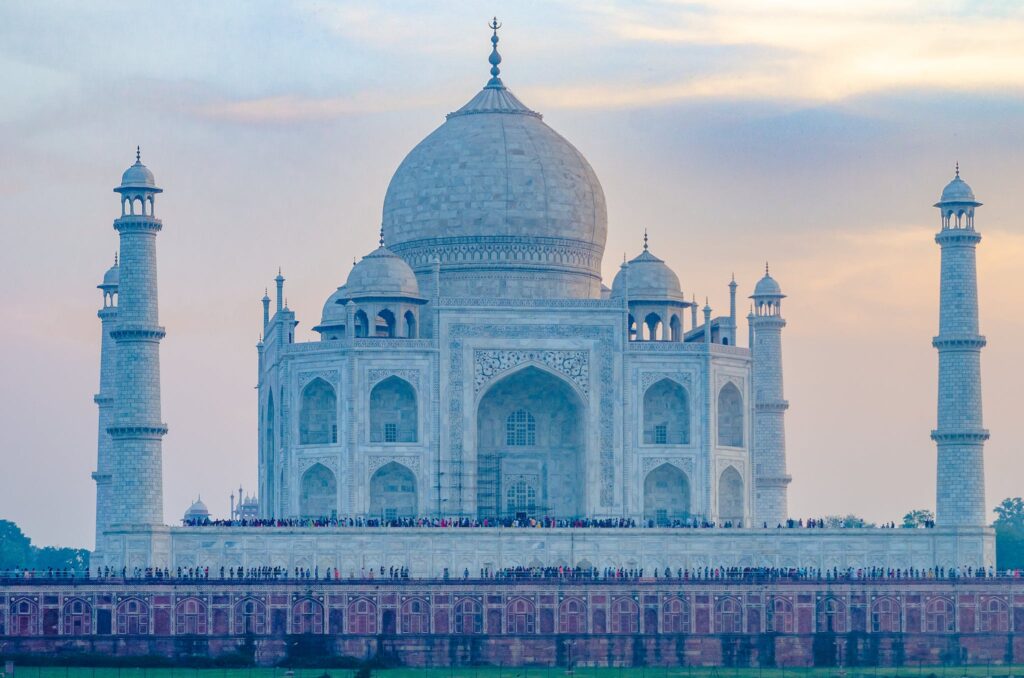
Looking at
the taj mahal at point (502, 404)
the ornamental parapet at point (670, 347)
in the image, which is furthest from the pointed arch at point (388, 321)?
the ornamental parapet at point (670, 347)

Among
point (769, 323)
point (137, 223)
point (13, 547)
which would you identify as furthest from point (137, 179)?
point (13, 547)

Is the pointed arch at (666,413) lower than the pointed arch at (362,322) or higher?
lower

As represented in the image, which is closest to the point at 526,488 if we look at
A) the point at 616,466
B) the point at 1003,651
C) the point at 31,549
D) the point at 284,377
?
the point at 616,466

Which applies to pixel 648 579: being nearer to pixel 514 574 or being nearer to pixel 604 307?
pixel 514 574

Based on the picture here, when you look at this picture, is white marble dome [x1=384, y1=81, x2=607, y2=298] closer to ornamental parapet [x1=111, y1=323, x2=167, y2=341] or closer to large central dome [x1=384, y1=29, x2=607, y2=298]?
large central dome [x1=384, y1=29, x2=607, y2=298]

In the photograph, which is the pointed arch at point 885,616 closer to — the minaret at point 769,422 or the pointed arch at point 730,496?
the pointed arch at point 730,496
